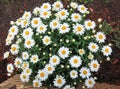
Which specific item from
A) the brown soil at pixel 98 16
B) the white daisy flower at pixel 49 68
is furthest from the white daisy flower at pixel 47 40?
the brown soil at pixel 98 16

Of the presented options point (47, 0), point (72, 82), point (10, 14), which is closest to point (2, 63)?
point (10, 14)

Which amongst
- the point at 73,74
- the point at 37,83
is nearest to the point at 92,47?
the point at 73,74

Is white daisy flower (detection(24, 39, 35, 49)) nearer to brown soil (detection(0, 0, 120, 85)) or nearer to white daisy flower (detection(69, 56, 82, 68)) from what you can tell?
white daisy flower (detection(69, 56, 82, 68))

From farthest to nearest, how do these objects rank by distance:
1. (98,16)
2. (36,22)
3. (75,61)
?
(98,16)
(36,22)
(75,61)

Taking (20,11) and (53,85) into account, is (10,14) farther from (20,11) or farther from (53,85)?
(53,85)

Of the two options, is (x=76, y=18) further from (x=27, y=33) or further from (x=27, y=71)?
(x=27, y=71)

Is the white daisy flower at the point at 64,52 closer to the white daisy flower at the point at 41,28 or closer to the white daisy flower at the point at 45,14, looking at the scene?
the white daisy flower at the point at 41,28
